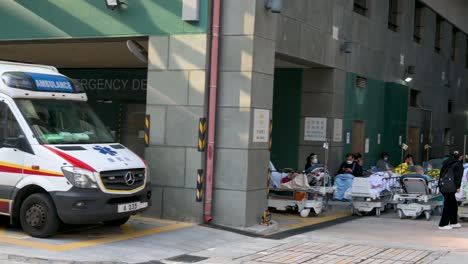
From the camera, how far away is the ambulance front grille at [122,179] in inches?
388

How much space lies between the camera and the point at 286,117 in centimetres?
1797

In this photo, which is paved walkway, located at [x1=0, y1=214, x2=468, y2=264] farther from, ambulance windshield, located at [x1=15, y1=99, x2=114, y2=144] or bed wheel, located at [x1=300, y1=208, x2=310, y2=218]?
bed wheel, located at [x1=300, y1=208, x2=310, y2=218]

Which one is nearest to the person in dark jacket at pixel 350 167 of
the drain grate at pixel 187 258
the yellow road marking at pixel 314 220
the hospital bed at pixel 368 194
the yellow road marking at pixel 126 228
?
the hospital bed at pixel 368 194

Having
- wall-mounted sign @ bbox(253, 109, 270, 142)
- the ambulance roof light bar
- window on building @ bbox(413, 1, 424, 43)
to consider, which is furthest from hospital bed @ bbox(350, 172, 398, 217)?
window on building @ bbox(413, 1, 424, 43)

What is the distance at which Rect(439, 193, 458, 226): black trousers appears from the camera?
43.2 ft

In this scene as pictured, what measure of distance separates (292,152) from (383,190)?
321 cm

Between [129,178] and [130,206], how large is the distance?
1.50 ft

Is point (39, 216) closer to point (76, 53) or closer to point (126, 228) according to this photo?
point (126, 228)

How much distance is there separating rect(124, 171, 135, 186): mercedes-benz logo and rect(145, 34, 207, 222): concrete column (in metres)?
1.89

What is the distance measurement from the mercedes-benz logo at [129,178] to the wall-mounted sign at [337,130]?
343 inches

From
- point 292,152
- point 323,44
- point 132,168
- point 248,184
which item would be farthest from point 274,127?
point 132,168

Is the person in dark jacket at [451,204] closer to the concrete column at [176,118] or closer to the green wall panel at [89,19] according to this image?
the concrete column at [176,118]

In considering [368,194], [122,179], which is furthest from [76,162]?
[368,194]

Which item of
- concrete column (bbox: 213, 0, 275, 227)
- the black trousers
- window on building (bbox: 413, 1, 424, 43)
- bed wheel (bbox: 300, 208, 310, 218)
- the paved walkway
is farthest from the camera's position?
window on building (bbox: 413, 1, 424, 43)
